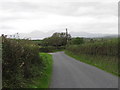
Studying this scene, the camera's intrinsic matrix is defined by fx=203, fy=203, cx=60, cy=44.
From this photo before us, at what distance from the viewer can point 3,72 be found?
7.59 metres

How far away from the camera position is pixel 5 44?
791 centimetres

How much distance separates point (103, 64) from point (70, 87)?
10279mm

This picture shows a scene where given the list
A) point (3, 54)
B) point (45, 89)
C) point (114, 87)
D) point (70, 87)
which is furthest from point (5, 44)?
point (114, 87)

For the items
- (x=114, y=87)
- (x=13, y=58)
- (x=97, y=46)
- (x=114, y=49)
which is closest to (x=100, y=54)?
(x=97, y=46)

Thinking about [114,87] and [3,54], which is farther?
[114,87]

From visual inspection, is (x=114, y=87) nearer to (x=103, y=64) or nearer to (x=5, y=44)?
(x=5, y=44)

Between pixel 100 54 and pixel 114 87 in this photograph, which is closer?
pixel 114 87

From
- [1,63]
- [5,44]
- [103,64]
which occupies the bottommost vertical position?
[103,64]

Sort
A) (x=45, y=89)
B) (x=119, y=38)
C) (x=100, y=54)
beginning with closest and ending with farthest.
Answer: (x=45, y=89) < (x=119, y=38) < (x=100, y=54)

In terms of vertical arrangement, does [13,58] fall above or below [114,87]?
above

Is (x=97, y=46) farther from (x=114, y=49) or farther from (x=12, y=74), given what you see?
(x=12, y=74)

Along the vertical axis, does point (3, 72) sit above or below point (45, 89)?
above

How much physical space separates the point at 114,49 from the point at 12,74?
1128 centimetres

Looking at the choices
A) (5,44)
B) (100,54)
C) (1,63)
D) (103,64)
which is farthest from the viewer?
(100,54)
